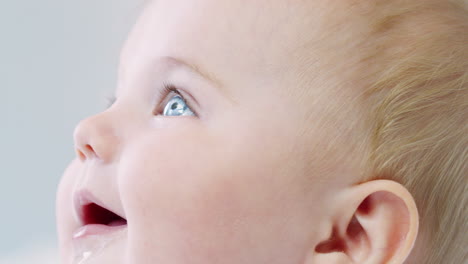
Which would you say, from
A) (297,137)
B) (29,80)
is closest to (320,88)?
(297,137)

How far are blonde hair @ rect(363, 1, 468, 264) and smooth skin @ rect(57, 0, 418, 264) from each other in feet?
0.12

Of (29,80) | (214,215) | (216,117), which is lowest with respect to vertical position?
(214,215)

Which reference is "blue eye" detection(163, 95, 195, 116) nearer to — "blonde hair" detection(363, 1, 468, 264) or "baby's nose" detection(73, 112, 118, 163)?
"baby's nose" detection(73, 112, 118, 163)

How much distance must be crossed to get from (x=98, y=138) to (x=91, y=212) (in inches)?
4.6

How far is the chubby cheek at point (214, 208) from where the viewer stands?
86 centimetres

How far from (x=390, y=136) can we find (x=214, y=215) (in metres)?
0.23

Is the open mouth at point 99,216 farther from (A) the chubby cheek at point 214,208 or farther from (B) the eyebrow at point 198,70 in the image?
(B) the eyebrow at point 198,70

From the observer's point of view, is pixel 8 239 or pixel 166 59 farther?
pixel 8 239

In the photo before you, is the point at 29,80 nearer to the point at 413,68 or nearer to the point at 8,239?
the point at 8,239

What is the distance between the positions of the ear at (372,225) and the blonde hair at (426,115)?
1.1 inches

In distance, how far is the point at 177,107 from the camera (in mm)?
939

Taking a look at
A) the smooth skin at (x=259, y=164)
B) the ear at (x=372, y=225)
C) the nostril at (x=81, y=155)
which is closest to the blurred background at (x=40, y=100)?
the nostril at (x=81, y=155)

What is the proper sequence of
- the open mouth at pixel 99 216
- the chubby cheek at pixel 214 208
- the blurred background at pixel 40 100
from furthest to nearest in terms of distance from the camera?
the blurred background at pixel 40 100 < the open mouth at pixel 99 216 < the chubby cheek at pixel 214 208

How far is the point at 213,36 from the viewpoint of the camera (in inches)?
35.7
